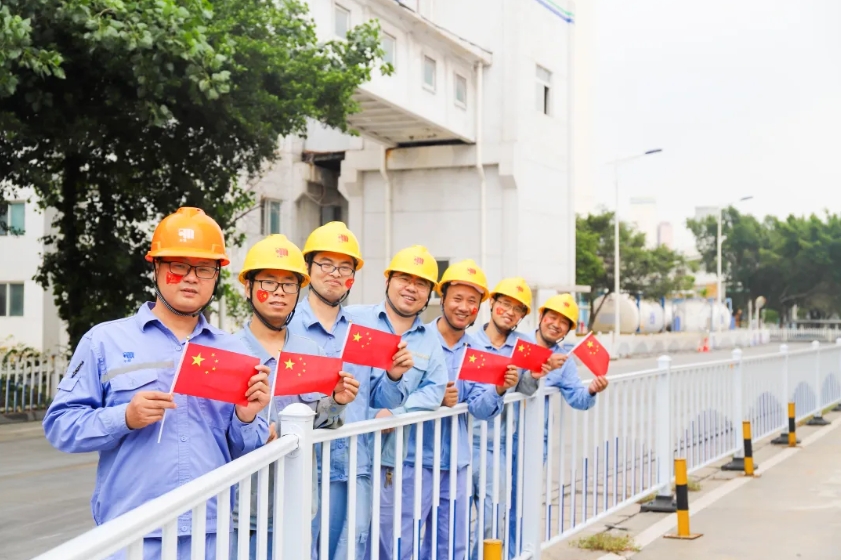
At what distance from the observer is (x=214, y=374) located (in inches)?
126

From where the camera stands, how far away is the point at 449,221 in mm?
31594

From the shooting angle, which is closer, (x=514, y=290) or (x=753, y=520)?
(x=514, y=290)

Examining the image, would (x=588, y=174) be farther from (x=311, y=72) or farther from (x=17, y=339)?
(x=311, y=72)

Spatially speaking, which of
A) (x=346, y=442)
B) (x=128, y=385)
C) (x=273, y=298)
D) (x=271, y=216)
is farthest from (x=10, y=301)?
(x=128, y=385)

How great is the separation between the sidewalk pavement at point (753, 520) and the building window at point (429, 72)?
1773 cm

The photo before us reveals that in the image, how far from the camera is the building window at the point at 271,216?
112ft

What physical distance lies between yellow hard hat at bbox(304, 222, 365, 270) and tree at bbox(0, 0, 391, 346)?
7657mm

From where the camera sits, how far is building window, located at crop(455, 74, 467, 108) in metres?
29.5

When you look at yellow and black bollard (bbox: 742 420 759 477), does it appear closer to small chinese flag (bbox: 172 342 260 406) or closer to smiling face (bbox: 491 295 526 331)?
smiling face (bbox: 491 295 526 331)

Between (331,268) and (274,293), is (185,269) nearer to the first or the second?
(274,293)

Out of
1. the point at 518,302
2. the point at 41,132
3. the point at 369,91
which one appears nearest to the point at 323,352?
the point at 518,302

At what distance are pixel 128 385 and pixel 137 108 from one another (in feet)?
37.6

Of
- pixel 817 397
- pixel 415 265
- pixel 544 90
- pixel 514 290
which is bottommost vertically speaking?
pixel 817 397

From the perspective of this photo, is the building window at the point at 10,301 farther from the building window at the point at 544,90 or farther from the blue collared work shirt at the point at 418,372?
the blue collared work shirt at the point at 418,372
